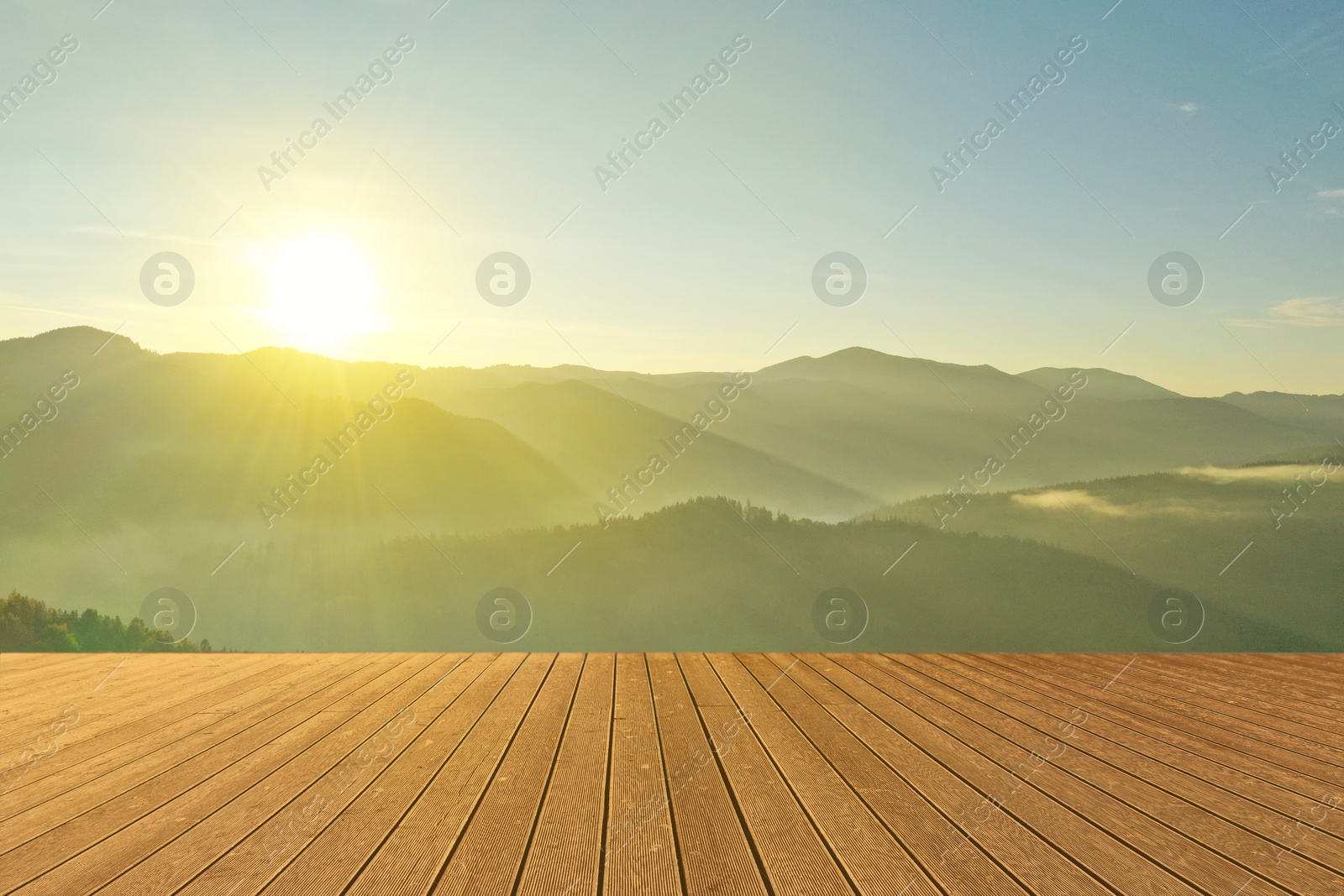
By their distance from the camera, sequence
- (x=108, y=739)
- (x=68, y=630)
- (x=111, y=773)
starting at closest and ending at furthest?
(x=111, y=773) < (x=108, y=739) < (x=68, y=630)

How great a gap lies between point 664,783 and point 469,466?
2559cm

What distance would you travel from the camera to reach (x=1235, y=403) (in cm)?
3294

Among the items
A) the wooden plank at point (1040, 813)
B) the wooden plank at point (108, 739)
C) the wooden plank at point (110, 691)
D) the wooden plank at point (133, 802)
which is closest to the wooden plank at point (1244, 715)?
the wooden plank at point (1040, 813)

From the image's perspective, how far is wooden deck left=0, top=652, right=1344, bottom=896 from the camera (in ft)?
5.19

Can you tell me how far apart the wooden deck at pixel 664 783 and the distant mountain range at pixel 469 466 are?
15.5 metres

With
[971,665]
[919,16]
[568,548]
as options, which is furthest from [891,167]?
[568,548]

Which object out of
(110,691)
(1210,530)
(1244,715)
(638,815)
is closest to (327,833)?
(638,815)

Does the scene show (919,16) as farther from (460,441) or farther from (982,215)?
(460,441)

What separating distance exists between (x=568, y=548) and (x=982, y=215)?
15.6 metres

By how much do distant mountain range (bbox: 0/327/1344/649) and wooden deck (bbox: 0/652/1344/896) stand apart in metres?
15.5

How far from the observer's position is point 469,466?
87.6 feet

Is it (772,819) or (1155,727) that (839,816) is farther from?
(1155,727)

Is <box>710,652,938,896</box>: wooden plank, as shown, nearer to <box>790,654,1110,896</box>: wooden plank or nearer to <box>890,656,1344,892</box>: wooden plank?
<box>790,654,1110,896</box>: wooden plank

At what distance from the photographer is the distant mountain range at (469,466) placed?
21.3 meters
